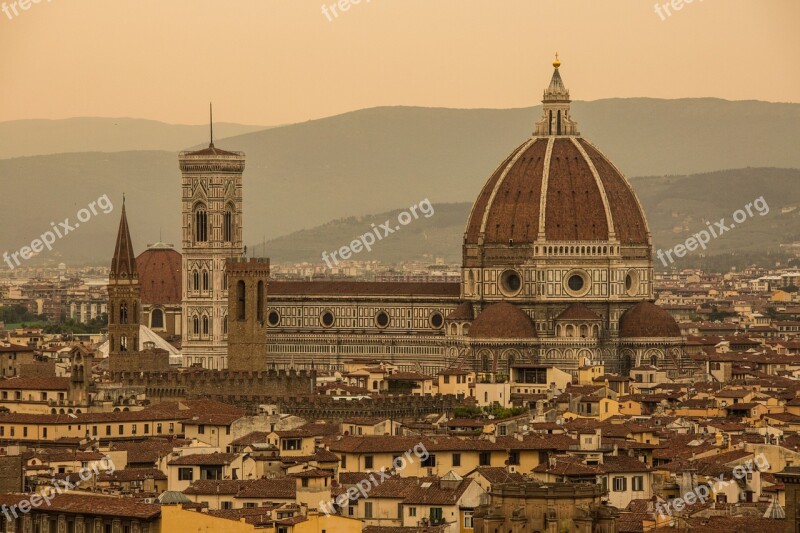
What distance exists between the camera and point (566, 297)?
141 metres

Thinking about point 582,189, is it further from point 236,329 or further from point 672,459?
point 672,459

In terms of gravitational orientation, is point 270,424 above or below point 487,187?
below

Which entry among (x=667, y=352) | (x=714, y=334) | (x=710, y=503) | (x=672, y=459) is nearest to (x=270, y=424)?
(x=672, y=459)

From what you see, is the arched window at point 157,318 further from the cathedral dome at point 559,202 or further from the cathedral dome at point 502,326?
the cathedral dome at point 502,326

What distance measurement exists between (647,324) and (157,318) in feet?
141

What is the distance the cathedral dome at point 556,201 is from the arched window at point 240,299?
16253 millimetres

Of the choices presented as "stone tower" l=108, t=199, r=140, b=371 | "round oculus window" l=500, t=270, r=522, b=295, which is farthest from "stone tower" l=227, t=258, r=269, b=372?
"round oculus window" l=500, t=270, r=522, b=295

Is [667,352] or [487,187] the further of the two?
[487,187]

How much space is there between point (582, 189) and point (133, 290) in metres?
24.3

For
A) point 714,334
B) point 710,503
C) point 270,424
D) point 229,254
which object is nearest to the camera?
point 710,503

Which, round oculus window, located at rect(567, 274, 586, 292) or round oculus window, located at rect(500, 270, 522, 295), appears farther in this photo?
round oculus window, located at rect(500, 270, 522, 295)

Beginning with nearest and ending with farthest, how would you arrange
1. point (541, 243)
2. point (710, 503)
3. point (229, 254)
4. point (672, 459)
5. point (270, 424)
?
point (710, 503), point (672, 459), point (270, 424), point (541, 243), point (229, 254)

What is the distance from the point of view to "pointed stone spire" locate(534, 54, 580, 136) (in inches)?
5763

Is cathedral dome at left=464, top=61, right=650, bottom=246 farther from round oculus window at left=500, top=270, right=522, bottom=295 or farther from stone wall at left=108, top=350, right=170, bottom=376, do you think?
stone wall at left=108, top=350, right=170, bottom=376
